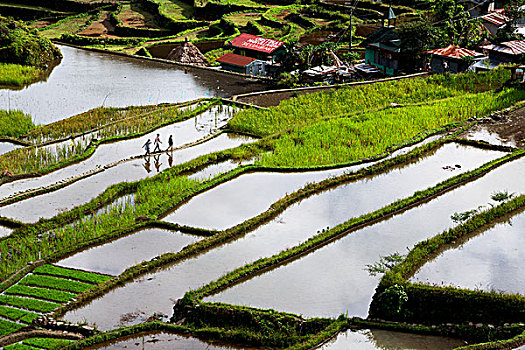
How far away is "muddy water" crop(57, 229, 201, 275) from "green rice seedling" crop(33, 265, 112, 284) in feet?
0.76

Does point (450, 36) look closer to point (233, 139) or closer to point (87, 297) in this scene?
point (233, 139)

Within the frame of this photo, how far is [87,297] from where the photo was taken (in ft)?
37.9

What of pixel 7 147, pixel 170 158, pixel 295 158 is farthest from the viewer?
pixel 7 147

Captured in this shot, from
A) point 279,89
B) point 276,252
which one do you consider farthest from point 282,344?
point 279,89

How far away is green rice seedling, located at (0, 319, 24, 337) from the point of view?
1069cm

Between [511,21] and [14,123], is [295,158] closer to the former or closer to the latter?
[14,123]

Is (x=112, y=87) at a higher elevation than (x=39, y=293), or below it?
higher

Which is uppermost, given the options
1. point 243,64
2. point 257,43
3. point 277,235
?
point 257,43

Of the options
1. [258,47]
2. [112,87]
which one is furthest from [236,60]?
[112,87]

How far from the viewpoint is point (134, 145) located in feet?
62.8

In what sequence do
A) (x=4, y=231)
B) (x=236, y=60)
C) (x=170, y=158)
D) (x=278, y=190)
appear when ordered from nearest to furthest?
(x=4, y=231) → (x=278, y=190) → (x=170, y=158) → (x=236, y=60)

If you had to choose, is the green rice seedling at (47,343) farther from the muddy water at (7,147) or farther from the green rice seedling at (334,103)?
the green rice seedling at (334,103)

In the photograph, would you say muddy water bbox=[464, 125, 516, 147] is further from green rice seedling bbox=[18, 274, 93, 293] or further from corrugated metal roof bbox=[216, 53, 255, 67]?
green rice seedling bbox=[18, 274, 93, 293]

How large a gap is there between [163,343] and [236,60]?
17963 mm
